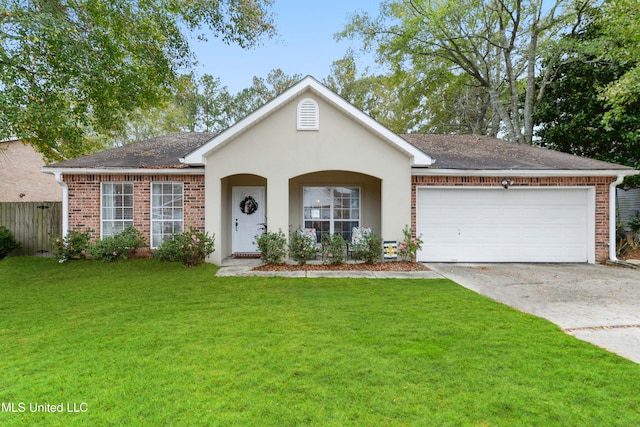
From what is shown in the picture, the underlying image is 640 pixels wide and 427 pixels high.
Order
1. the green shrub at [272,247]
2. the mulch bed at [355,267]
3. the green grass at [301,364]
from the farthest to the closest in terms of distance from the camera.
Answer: the green shrub at [272,247]
the mulch bed at [355,267]
the green grass at [301,364]

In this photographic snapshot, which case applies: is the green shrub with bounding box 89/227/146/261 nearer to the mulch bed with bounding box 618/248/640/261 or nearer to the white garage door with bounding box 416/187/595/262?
the white garage door with bounding box 416/187/595/262

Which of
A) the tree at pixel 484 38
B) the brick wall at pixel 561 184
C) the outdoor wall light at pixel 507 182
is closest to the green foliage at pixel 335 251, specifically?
the brick wall at pixel 561 184

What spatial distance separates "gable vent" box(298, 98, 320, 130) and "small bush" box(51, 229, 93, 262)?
6.65m

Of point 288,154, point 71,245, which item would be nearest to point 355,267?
point 288,154

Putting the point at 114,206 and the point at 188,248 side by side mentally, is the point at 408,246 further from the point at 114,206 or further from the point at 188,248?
the point at 114,206

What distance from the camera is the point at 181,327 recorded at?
14.6 ft

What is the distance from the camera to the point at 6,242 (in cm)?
970

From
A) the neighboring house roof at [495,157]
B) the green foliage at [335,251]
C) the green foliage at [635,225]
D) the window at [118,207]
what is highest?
the neighboring house roof at [495,157]

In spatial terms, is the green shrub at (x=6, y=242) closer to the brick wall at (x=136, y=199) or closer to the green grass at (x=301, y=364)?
the brick wall at (x=136, y=199)

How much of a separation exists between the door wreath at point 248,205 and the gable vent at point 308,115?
3.16 meters

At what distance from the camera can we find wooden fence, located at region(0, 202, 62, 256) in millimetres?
10211

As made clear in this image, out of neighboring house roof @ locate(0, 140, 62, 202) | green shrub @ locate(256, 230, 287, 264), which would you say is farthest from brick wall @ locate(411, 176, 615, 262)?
neighboring house roof @ locate(0, 140, 62, 202)

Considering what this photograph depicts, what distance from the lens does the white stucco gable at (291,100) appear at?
8.72 metres

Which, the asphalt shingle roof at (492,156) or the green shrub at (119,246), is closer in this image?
the green shrub at (119,246)
